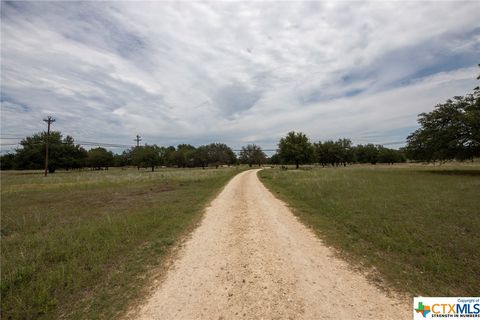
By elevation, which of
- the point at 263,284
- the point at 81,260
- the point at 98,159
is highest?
the point at 98,159

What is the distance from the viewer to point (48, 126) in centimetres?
4281

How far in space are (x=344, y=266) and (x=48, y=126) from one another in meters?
57.5

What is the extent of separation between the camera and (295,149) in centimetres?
5728

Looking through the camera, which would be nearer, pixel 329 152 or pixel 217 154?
pixel 329 152

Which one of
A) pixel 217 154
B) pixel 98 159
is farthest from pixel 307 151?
pixel 98 159

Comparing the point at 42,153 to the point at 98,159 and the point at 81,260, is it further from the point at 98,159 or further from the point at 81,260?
the point at 81,260

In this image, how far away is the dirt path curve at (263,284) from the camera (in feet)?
11.1

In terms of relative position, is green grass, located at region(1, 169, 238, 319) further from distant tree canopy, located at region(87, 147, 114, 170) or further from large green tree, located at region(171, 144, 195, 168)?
distant tree canopy, located at region(87, 147, 114, 170)

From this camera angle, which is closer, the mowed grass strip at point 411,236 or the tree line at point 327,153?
the mowed grass strip at point 411,236

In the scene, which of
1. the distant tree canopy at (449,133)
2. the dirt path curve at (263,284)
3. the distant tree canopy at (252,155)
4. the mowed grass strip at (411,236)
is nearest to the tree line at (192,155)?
the distant tree canopy at (252,155)

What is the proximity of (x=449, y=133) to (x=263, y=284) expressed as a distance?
36864 mm

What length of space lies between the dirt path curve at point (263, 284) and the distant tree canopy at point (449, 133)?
32083mm

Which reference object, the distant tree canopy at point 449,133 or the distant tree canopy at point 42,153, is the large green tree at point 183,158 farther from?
the distant tree canopy at point 449,133

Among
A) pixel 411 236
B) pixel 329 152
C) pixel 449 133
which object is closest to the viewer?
Result: pixel 411 236
